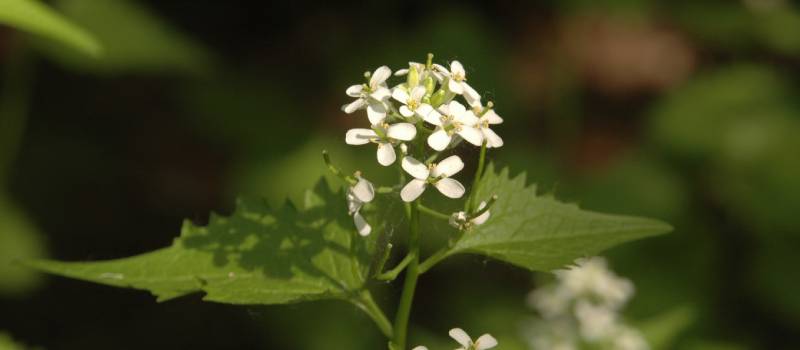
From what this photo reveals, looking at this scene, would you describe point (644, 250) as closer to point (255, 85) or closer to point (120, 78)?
point (255, 85)

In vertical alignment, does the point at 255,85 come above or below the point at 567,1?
below

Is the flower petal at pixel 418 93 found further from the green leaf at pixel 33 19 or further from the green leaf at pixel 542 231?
the green leaf at pixel 33 19

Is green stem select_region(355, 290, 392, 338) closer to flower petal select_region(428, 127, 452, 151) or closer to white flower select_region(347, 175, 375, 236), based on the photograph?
white flower select_region(347, 175, 375, 236)

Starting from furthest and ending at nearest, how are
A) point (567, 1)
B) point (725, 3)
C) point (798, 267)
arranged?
point (725, 3)
point (567, 1)
point (798, 267)

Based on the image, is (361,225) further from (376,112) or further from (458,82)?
(458,82)

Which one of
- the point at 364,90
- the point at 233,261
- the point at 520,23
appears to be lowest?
the point at 233,261

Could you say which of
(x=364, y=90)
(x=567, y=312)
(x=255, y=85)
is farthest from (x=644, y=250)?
(x=364, y=90)
